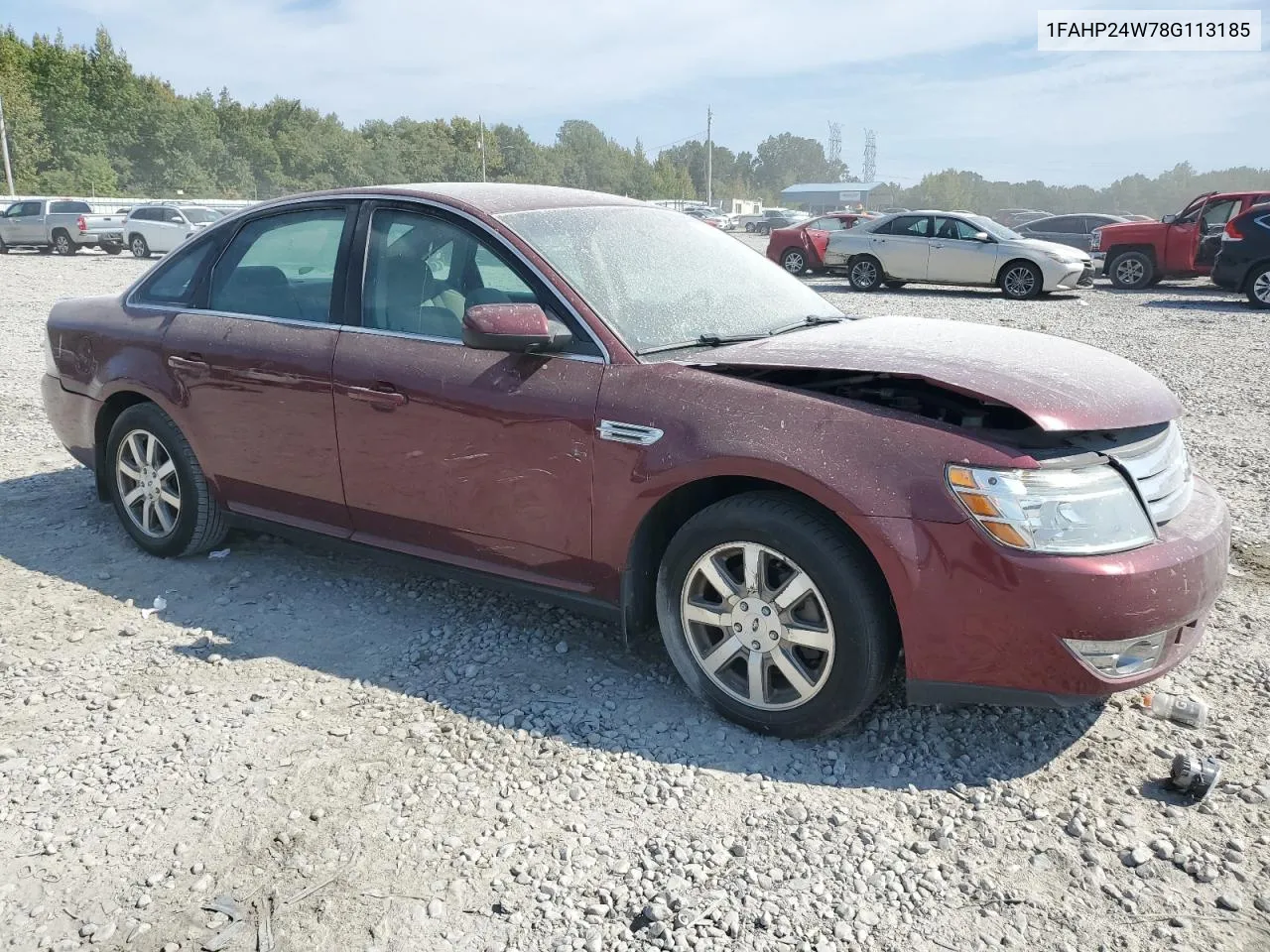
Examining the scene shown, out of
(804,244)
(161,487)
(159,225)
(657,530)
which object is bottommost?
(161,487)

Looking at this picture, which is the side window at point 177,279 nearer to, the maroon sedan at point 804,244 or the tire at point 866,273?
the tire at point 866,273

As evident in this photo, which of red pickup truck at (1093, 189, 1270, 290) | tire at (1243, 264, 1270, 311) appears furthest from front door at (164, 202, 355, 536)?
red pickup truck at (1093, 189, 1270, 290)

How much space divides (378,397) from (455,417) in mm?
396

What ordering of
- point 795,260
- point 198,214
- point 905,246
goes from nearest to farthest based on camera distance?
point 905,246, point 795,260, point 198,214

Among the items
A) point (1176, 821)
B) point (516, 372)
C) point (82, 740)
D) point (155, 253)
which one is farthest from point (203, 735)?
point (155, 253)

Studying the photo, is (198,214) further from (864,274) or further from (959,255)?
(959,255)

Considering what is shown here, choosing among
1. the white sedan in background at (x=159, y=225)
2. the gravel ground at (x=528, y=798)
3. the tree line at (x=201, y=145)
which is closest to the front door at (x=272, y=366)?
the gravel ground at (x=528, y=798)

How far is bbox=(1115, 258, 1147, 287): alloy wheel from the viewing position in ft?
61.4

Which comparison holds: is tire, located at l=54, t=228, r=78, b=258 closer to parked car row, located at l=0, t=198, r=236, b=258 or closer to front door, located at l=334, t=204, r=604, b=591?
parked car row, located at l=0, t=198, r=236, b=258

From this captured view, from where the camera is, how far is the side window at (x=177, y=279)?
461cm

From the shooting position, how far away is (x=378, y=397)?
3.79 metres

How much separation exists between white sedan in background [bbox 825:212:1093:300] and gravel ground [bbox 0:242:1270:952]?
45.0 feet

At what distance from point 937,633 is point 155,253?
1188 inches

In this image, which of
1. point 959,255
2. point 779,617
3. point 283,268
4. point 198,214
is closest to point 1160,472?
point 779,617
